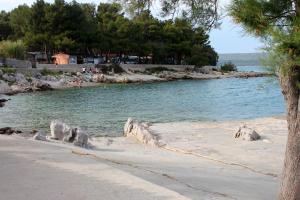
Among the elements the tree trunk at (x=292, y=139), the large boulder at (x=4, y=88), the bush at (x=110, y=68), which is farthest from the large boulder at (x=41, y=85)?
the tree trunk at (x=292, y=139)

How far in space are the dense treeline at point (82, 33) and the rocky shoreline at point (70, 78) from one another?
217 inches

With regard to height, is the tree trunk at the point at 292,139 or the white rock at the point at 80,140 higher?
the tree trunk at the point at 292,139

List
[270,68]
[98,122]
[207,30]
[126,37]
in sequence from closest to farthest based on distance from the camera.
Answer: [270,68], [207,30], [98,122], [126,37]

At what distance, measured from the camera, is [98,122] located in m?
29.1

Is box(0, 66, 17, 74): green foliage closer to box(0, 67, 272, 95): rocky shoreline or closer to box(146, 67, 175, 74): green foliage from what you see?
box(0, 67, 272, 95): rocky shoreline

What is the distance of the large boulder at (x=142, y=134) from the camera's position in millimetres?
19866

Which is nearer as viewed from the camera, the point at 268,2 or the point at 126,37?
the point at 268,2

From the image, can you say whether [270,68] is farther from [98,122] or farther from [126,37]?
A: [126,37]

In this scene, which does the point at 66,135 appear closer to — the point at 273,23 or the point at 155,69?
the point at 273,23

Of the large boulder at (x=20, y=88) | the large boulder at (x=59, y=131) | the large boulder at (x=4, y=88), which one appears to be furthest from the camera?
the large boulder at (x=20, y=88)

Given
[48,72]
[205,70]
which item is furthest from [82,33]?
[205,70]

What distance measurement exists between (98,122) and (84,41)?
59724 millimetres

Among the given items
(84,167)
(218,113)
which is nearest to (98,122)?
(218,113)

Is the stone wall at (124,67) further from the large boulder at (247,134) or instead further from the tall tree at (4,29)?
the large boulder at (247,134)
